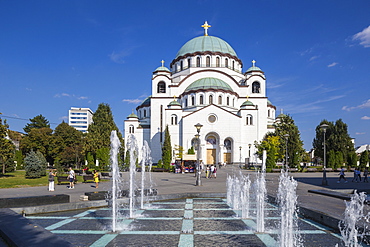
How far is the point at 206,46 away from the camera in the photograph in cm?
5631

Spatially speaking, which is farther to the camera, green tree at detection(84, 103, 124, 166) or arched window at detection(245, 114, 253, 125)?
arched window at detection(245, 114, 253, 125)

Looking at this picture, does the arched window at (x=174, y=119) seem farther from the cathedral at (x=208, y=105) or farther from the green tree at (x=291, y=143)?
the green tree at (x=291, y=143)

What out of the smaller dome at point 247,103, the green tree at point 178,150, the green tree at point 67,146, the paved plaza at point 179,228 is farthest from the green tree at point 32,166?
the smaller dome at point 247,103

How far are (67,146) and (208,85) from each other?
25.1 m

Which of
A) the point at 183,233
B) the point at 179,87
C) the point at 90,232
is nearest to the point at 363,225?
the point at 183,233

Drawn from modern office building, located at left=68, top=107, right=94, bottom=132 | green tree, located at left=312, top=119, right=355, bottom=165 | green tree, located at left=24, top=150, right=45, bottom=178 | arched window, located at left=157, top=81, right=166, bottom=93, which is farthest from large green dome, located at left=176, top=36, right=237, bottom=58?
modern office building, located at left=68, top=107, right=94, bottom=132

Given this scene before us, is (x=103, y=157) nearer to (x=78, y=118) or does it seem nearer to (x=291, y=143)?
(x=291, y=143)

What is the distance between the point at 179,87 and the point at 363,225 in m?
49.0

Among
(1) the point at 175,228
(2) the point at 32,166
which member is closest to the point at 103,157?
(2) the point at 32,166

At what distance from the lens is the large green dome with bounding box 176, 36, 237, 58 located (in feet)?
184

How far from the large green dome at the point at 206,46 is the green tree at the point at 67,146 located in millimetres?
25663

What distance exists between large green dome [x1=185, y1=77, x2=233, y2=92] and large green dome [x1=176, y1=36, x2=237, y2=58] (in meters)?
7.49

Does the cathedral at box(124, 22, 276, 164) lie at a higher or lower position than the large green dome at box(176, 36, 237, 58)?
lower

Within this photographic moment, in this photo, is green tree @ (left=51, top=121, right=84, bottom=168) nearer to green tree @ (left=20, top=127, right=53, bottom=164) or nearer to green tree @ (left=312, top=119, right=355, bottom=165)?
green tree @ (left=20, top=127, right=53, bottom=164)
